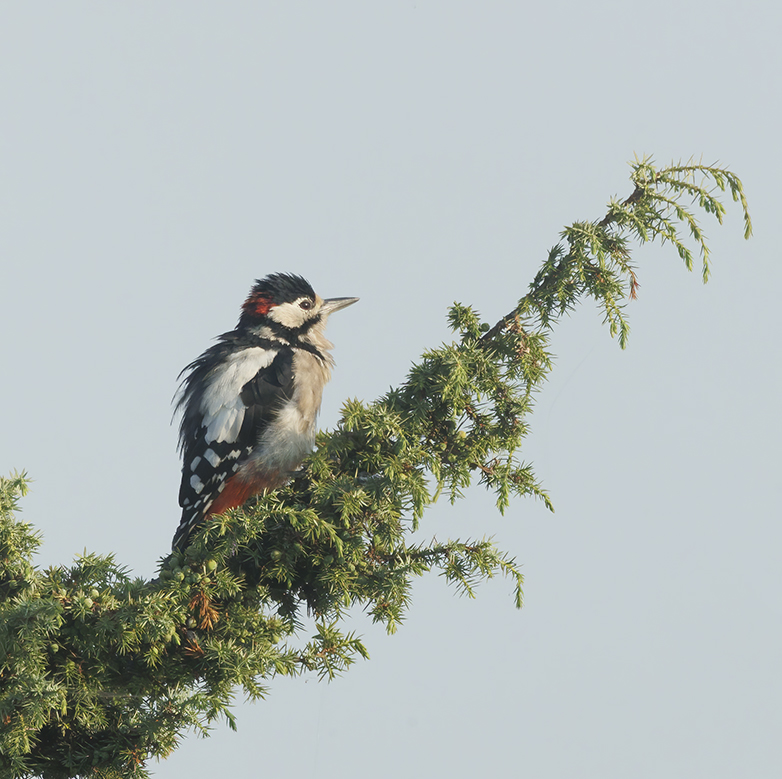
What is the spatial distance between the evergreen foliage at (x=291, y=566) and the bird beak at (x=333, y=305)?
2398 mm

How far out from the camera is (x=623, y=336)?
3.08 m

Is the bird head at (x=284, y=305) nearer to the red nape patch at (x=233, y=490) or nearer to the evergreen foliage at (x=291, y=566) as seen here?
the red nape patch at (x=233, y=490)

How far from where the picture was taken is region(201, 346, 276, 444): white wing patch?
179 inches

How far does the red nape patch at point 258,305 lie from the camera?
207 inches

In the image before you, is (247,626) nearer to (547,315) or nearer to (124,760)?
(124,760)

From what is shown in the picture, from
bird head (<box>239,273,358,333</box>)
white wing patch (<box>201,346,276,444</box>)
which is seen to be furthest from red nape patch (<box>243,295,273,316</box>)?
white wing patch (<box>201,346,276,444</box>)

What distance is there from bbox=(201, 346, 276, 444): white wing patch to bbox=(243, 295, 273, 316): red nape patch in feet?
1.62

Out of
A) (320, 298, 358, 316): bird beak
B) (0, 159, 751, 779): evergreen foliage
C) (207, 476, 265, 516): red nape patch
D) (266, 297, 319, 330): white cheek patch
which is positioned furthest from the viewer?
(320, 298, 358, 316): bird beak

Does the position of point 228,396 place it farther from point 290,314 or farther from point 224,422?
point 290,314

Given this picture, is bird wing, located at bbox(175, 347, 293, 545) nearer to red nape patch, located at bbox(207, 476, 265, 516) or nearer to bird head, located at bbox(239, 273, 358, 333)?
red nape patch, located at bbox(207, 476, 265, 516)

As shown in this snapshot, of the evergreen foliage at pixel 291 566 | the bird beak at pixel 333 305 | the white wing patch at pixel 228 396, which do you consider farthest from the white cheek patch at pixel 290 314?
the evergreen foliage at pixel 291 566

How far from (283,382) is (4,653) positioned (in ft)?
7.44

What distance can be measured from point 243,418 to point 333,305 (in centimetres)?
117

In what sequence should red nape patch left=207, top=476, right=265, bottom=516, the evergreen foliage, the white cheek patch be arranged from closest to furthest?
1. the evergreen foliage
2. red nape patch left=207, top=476, right=265, bottom=516
3. the white cheek patch
